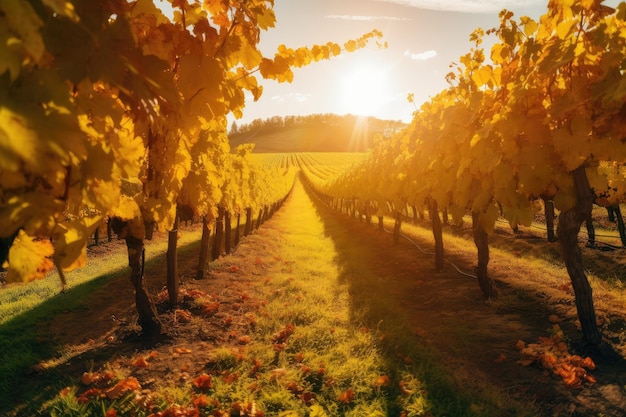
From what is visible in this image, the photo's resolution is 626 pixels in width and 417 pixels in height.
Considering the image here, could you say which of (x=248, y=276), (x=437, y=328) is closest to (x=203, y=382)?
(x=437, y=328)

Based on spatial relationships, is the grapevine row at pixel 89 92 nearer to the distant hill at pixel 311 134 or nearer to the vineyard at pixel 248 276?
the vineyard at pixel 248 276

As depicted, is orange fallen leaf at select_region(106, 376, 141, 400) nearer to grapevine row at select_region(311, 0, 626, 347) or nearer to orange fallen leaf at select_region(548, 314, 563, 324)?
grapevine row at select_region(311, 0, 626, 347)

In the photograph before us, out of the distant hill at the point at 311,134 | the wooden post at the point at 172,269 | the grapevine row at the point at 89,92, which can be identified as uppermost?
the distant hill at the point at 311,134

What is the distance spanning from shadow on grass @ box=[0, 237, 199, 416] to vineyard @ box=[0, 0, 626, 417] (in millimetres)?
40

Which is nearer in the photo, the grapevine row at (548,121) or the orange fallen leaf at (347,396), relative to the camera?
the grapevine row at (548,121)

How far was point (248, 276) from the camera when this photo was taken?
9.48 meters

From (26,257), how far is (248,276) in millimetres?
7955

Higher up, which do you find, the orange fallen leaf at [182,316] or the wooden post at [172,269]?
the wooden post at [172,269]

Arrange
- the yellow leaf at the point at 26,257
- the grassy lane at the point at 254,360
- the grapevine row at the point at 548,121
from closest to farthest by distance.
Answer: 1. the yellow leaf at the point at 26,257
2. the grapevine row at the point at 548,121
3. the grassy lane at the point at 254,360

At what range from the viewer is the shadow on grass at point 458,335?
13.1 ft

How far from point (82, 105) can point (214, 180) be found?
522cm

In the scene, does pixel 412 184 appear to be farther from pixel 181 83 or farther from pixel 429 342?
pixel 181 83

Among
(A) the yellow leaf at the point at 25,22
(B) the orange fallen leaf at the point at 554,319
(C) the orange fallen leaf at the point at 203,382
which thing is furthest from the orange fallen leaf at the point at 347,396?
(A) the yellow leaf at the point at 25,22

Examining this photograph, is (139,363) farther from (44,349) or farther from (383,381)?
(383,381)
